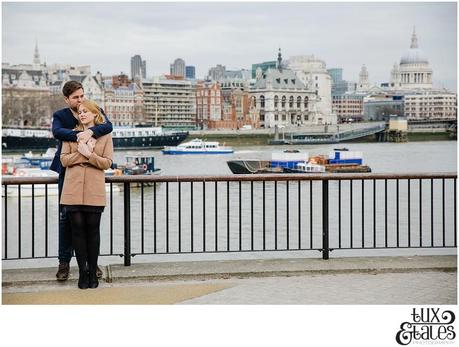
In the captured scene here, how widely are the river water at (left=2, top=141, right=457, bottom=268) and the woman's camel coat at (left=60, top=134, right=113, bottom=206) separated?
2.54 feet

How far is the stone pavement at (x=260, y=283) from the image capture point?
4.04 m

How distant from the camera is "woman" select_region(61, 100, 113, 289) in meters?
4.02

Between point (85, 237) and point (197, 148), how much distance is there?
39196mm

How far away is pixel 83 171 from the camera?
4.06m

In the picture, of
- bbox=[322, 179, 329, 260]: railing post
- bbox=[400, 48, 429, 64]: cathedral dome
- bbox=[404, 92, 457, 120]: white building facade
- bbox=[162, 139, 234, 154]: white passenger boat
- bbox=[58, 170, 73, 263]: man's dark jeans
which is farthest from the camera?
bbox=[162, 139, 234, 154]: white passenger boat

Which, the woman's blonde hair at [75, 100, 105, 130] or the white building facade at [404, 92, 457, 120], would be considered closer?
the woman's blonde hair at [75, 100, 105, 130]

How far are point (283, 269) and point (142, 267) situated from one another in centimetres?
81

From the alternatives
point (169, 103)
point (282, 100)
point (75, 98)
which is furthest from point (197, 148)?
point (75, 98)

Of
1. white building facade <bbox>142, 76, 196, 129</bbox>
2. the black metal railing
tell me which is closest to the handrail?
the black metal railing

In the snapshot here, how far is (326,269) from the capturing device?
4645 millimetres

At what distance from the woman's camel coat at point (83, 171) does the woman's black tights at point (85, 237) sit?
88mm

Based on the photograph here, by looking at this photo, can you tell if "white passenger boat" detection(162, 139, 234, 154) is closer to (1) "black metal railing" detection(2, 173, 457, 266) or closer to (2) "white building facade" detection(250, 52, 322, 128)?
(2) "white building facade" detection(250, 52, 322, 128)

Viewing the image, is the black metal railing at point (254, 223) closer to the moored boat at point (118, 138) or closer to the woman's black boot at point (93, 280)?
the woman's black boot at point (93, 280)
